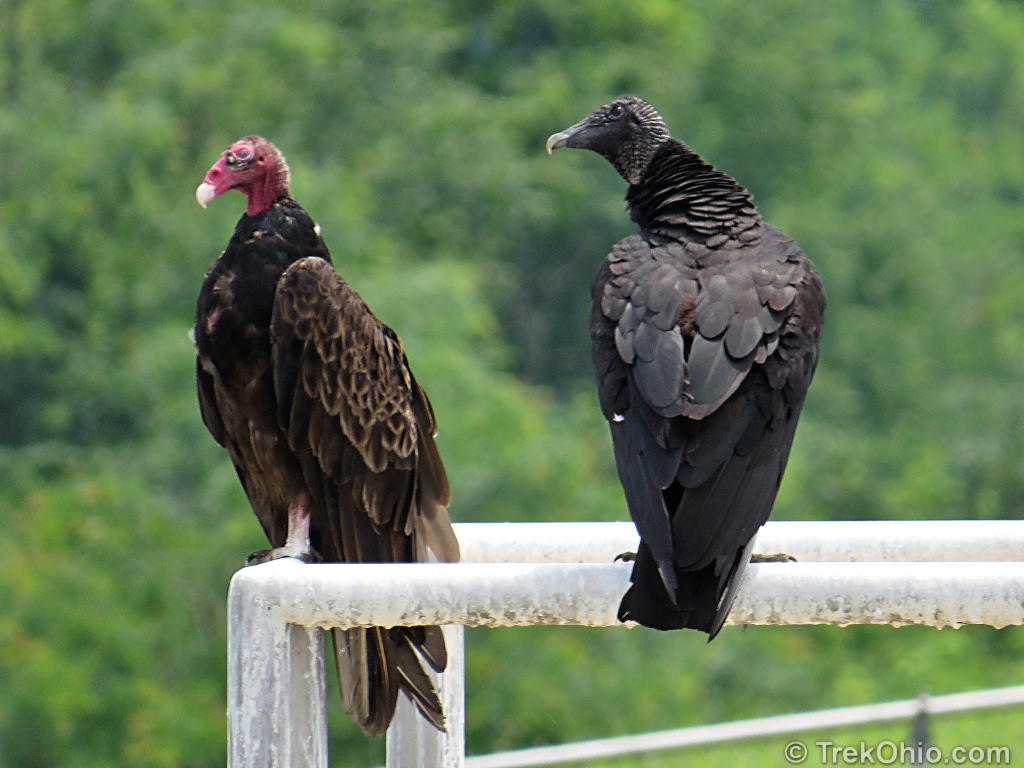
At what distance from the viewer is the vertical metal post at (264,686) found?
221 centimetres

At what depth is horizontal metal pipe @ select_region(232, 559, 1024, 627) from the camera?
2.11 metres

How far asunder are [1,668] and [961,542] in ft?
31.5

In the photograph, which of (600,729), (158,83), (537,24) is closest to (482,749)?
(600,729)

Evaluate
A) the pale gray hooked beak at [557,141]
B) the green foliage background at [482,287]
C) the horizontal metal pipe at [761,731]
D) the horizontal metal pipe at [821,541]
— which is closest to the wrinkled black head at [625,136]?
the pale gray hooked beak at [557,141]

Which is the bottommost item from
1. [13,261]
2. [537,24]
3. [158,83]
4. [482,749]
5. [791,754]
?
[482,749]

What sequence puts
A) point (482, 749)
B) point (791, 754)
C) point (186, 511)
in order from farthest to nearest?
1. point (186, 511)
2. point (482, 749)
3. point (791, 754)

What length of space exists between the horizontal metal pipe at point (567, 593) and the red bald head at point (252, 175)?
4.56ft

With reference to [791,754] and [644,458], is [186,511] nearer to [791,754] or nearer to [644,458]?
[791,754]

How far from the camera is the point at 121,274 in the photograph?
543 inches

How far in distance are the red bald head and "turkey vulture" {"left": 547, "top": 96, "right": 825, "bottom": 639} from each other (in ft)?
2.97

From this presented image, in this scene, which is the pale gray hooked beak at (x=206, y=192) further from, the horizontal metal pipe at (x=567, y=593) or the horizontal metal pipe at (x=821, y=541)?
the horizontal metal pipe at (x=567, y=593)

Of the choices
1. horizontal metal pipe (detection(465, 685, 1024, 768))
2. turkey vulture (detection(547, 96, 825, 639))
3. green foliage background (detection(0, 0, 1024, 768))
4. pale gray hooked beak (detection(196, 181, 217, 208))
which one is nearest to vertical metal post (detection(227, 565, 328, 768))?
turkey vulture (detection(547, 96, 825, 639))

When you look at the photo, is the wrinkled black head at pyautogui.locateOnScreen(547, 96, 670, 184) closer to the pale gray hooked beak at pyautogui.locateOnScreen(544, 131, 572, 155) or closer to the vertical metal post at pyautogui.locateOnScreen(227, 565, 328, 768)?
the pale gray hooked beak at pyautogui.locateOnScreen(544, 131, 572, 155)

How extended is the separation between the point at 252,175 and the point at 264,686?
154 centimetres
